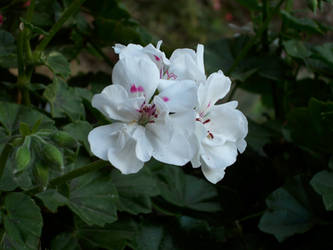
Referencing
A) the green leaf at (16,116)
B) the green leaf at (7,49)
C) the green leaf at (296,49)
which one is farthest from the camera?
the green leaf at (296,49)

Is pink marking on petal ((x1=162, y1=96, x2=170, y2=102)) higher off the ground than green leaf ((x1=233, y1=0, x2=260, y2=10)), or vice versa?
pink marking on petal ((x1=162, y1=96, x2=170, y2=102))

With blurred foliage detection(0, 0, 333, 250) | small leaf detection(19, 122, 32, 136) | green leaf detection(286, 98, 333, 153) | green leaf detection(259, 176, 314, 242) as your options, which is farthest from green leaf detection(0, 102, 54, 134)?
green leaf detection(286, 98, 333, 153)

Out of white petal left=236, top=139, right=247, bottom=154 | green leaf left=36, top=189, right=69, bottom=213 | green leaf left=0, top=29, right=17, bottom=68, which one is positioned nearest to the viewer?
white petal left=236, top=139, right=247, bottom=154

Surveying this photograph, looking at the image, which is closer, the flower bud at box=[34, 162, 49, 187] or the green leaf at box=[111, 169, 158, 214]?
the flower bud at box=[34, 162, 49, 187]

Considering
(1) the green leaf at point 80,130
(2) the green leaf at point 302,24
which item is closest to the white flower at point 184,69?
(1) the green leaf at point 80,130

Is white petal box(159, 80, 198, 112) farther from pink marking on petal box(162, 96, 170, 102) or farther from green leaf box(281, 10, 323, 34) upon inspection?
green leaf box(281, 10, 323, 34)

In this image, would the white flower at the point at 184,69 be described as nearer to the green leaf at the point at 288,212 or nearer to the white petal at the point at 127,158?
the white petal at the point at 127,158

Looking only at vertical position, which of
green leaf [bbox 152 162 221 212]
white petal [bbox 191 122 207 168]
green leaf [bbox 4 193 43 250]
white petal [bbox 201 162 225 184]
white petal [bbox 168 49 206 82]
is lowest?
green leaf [bbox 152 162 221 212]
